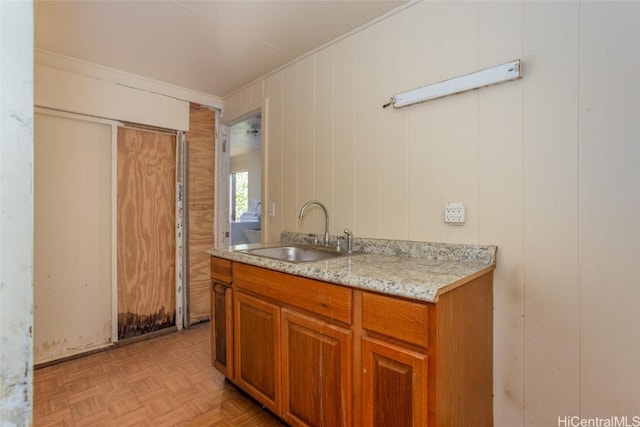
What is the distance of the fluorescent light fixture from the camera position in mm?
1375

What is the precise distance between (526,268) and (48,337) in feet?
10.1

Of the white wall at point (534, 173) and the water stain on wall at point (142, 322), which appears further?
the water stain on wall at point (142, 322)

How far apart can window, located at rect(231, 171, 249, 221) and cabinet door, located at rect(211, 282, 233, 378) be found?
440 cm

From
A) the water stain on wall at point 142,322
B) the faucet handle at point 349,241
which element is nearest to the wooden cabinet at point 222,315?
the faucet handle at point 349,241

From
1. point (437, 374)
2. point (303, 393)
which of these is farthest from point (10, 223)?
point (303, 393)

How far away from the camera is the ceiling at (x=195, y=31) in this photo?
1.76 meters

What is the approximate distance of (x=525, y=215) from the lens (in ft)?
4.48

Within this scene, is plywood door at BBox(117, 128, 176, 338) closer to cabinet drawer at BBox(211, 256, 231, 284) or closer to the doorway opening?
cabinet drawer at BBox(211, 256, 231, 284)

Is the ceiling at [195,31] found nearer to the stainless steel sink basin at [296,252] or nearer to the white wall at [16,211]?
the stainless steel sink basin at [296,252]

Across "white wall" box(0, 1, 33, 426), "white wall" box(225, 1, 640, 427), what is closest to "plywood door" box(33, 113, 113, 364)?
"white wall" box(225, 1, 640, 427)

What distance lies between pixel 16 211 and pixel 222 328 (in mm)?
1629

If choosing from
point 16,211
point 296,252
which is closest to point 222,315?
point 296,252

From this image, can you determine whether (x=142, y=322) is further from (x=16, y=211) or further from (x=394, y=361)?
(x=16, y=211)

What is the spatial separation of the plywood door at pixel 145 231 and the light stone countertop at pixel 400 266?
122 cm
